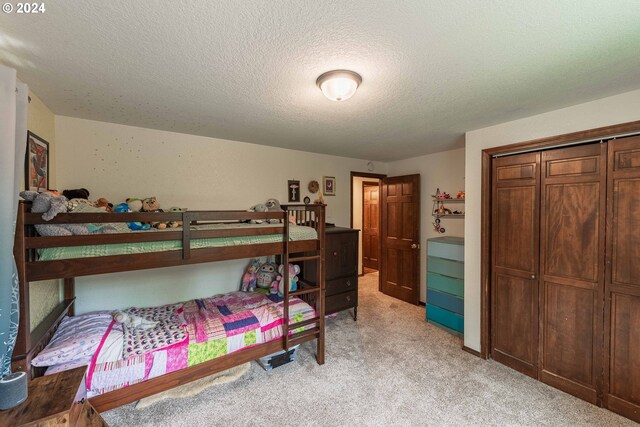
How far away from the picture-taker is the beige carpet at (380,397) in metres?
1.88

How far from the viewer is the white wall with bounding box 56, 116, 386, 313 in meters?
2.53

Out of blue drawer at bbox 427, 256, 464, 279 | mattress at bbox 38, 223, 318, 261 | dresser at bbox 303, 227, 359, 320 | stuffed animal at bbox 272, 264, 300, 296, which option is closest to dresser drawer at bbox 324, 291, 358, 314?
dresser at bbox 303, 227, 359, 320

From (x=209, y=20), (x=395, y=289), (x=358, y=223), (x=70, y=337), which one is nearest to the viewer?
(x=209, y=20)

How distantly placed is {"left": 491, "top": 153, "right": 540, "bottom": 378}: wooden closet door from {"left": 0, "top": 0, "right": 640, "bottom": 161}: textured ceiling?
57 cm

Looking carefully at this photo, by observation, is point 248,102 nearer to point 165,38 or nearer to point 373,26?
point 165,38

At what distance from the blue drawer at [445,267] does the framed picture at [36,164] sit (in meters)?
4.05

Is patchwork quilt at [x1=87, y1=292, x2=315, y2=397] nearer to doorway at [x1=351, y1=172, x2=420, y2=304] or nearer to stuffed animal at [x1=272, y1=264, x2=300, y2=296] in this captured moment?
stuffed animal at [x1=272, y1=264, x2=300, y2=296]

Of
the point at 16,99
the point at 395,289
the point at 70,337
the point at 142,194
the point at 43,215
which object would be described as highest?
the point at 16,99

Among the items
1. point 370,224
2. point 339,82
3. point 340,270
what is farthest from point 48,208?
point 370,224

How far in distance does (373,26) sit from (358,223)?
4943 mm

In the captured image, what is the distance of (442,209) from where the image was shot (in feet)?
12.7

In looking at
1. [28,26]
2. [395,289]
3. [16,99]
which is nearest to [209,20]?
[28,26]

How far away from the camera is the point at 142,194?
2.80m

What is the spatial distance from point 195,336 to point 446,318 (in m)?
2.87
